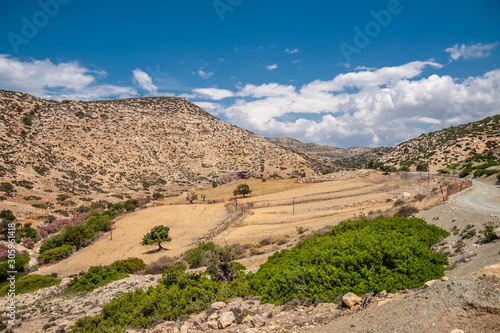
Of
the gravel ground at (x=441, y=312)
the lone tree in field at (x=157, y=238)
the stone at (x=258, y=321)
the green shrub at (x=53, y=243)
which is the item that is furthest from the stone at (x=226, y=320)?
the green shrub at (x=53, y=243)

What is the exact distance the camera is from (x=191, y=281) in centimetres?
1002

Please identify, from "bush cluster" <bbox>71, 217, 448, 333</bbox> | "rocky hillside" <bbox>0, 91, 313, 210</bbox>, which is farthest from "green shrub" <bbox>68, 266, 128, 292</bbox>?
"rocky hillside" <bbox>0, 91, 313, 210</bbox>

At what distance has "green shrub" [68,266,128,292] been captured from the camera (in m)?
15.0

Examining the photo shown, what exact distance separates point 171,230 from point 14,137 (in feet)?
145

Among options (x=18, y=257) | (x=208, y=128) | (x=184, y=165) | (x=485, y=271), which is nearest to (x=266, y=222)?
(x=18, y=257)

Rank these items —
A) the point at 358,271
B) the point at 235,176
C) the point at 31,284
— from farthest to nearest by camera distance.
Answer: the point at 235,176, the point at 31,284, the point at 358,271

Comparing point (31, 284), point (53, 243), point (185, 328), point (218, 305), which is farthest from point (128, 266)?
Answer: point (185, 328)

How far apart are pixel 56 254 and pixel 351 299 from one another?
89.0 feet

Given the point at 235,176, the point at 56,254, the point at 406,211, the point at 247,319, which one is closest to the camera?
the point at 247,319

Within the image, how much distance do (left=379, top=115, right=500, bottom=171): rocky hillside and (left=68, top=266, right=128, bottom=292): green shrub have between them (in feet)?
223

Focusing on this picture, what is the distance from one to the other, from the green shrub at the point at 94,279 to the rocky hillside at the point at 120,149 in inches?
1189

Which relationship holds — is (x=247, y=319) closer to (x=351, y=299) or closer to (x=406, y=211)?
(x=351, y=299)

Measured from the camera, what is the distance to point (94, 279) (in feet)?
51.2

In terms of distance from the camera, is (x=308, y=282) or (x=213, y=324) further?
(x=308, y=282)
